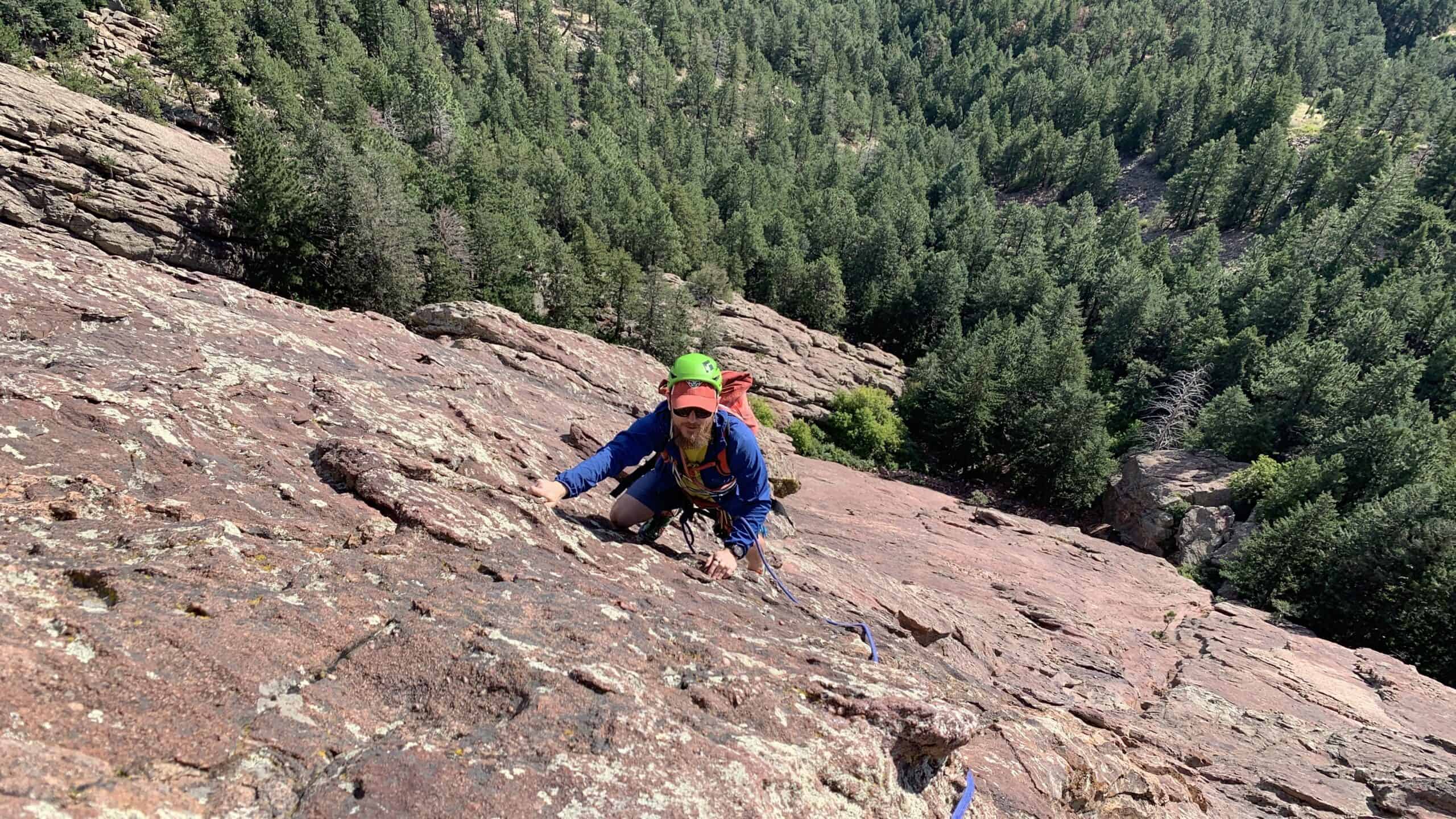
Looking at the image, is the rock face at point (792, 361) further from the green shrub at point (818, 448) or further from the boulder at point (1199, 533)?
the boulder at point (1199, 533)

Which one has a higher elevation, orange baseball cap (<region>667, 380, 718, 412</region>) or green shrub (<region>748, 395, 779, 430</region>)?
orange baseball cap (<region>667, 380, 718, 412</region>)

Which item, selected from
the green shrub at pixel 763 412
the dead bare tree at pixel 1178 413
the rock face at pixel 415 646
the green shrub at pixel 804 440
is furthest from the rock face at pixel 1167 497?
the rock face at pixel 415 646

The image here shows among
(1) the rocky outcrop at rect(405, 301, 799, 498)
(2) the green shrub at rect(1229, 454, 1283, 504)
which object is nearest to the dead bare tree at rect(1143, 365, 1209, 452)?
(2) the green shrub at rect(1229, 454, 1283, 504)

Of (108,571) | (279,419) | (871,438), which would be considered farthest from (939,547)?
(871,438)

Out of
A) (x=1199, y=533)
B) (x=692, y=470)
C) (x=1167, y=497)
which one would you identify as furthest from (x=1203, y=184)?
(x=692, y=470)

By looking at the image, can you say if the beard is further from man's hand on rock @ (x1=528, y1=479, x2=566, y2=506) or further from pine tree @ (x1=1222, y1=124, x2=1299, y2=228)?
pine tree @ (x1=1222, y1=124, x2=1299, y2=228)

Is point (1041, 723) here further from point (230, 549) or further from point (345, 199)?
point (345, 199)

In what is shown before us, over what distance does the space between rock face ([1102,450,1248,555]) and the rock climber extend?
39.4 m

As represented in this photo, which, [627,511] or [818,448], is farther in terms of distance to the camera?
[818,448]

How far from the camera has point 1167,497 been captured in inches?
1569

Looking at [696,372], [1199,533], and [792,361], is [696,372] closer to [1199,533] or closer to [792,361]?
[1199,533]

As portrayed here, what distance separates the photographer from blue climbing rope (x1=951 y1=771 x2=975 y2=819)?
521 cm

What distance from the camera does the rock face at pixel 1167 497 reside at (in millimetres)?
37469

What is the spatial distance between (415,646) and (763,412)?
41.5m
